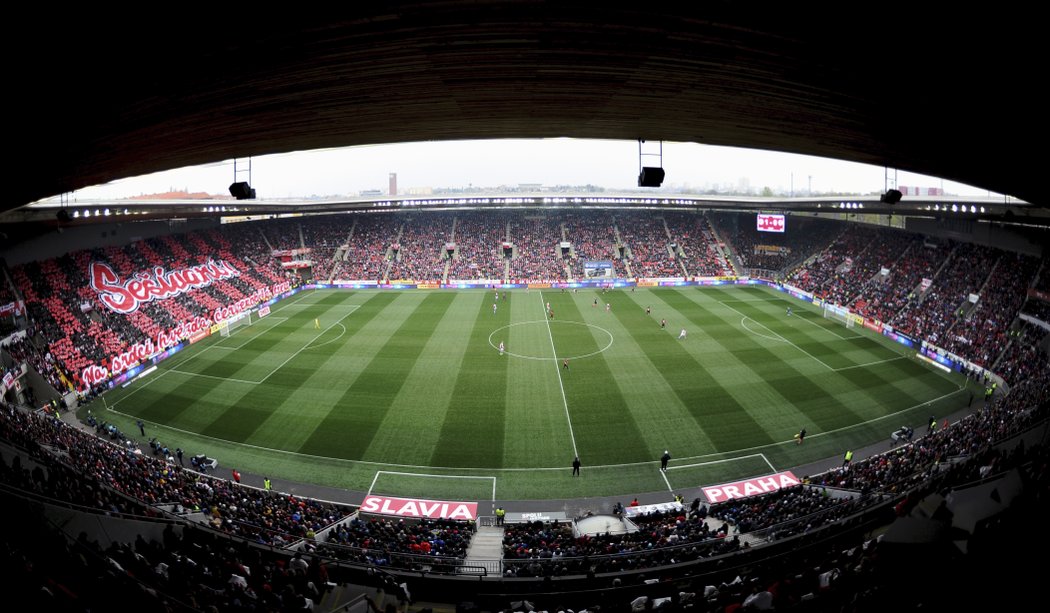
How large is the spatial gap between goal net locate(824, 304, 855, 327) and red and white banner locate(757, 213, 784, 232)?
20142 millimetres

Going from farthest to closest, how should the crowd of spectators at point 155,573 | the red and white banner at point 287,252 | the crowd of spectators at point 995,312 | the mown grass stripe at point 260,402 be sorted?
the red and white banner at point 287,252, the crowd of spectators at point 995,312, the mown grass stripe at point 260,402, the crowd of spectators at point 155,573

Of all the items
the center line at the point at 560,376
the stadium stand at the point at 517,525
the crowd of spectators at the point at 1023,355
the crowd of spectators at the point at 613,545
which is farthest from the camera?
the crowd of spectators at the point at 1023,355

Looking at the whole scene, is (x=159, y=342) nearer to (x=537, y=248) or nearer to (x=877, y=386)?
(x=537, y=248)

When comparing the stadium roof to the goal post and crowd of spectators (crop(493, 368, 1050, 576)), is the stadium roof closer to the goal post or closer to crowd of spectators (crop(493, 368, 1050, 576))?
crowd of spectators (crop(493, 368, 1050, 576))

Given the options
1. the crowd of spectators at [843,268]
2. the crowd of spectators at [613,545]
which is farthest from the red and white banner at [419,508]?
the crowd of spectators at [843,268]

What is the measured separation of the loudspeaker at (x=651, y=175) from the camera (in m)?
10.5

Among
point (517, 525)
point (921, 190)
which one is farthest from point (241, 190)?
point (921, 190)

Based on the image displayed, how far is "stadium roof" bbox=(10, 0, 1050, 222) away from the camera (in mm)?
3870

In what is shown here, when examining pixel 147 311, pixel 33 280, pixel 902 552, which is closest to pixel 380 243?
pixel 147 311

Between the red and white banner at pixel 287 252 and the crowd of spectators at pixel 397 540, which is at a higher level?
the red and white banner at pixel 287 252

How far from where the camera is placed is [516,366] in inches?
1265

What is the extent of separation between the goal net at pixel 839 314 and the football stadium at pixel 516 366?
1.06ft

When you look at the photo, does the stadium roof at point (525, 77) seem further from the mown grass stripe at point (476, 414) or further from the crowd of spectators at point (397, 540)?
the mown grass stripe at point (476, 414)

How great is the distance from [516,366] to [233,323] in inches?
1069
